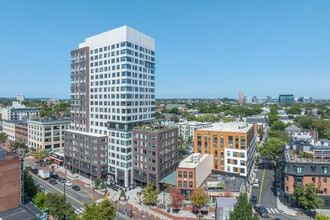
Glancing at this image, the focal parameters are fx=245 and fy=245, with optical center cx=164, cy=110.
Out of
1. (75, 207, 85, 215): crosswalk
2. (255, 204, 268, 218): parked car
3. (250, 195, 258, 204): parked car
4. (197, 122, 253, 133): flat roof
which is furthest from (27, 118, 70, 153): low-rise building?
(255, 204, 268, 218): parked car

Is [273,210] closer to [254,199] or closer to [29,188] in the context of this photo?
[254,199]

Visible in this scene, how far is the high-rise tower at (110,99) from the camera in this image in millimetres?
76625

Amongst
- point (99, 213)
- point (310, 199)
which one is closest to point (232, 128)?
point (310, 199)

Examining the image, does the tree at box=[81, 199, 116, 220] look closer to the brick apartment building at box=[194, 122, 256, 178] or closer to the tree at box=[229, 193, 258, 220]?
the tree at box=[229, 193, 258, 220]

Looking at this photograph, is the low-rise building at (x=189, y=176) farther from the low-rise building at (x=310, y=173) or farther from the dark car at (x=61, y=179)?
the dark car at (x=61, y=179)

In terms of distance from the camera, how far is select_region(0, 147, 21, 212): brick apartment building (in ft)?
148

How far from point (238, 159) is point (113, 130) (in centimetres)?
4047

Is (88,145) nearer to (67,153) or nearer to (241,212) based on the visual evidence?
(67,153)

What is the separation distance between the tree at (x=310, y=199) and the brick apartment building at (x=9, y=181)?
6006 cm

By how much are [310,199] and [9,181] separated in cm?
6314

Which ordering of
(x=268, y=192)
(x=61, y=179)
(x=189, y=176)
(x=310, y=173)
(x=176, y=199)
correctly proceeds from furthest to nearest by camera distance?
(x=61, y=179) < (x=268, y=192) < (x=189, y=176) < (x=310, y=173) < (x=176, y=199)

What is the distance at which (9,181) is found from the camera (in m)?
46.2

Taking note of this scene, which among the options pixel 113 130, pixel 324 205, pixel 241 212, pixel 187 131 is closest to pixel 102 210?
pixel 241 212

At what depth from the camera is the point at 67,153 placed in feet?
303
